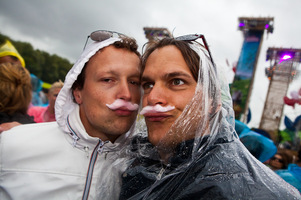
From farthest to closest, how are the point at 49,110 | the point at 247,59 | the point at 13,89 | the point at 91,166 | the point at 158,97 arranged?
the point at 247,59, the point at 49,110, the point at 13,89, the point at 91,166, the point at 158,97

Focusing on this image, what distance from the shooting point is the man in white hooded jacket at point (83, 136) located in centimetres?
147

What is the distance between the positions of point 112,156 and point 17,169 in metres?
0.73

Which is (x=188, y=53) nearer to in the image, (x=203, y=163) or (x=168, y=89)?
(x=168, y=89)

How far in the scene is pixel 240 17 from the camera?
21.1 meters

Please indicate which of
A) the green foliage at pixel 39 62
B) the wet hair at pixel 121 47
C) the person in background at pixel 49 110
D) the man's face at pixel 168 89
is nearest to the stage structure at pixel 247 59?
the person in background at pixel 49 110

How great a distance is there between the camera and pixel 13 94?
2133 mm

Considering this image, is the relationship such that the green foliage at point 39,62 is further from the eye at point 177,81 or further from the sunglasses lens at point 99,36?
the eye at point 177,81

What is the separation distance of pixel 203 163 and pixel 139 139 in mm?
756

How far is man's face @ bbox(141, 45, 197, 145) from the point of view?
4.49 feet

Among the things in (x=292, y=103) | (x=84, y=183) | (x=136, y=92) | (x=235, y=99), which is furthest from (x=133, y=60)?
(x=235, y=99)

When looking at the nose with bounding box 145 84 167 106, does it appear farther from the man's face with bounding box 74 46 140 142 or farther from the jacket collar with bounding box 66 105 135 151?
the jacket collar with bounding box 66 105 135 151

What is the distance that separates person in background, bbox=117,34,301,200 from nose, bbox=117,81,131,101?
16cm

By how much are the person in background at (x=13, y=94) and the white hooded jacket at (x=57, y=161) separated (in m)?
0.55

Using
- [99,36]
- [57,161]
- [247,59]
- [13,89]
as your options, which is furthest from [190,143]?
[247,59]
